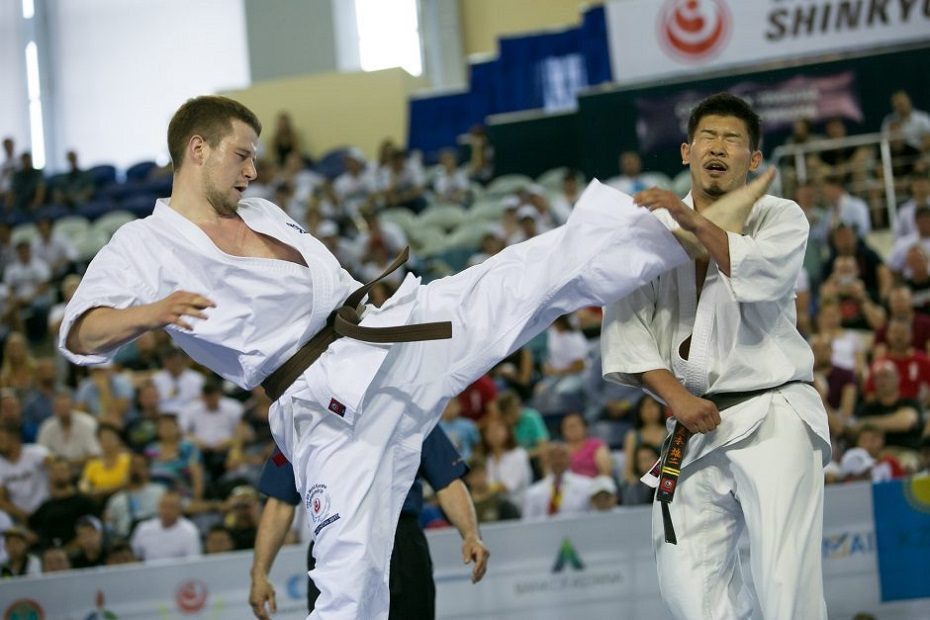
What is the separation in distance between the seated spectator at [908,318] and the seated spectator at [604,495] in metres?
2.32

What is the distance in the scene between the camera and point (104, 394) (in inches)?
360

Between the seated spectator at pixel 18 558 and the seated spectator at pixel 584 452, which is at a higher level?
the seated spectator at pixel 584 452

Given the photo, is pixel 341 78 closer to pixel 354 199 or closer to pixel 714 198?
pixel 354 199

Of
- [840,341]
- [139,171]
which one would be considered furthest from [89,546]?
[139,171]

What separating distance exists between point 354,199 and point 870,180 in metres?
5.53

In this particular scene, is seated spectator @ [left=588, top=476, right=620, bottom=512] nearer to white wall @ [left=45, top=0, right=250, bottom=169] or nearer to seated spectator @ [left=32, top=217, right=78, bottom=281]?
seated spectator @ [left=32, top=217, right=78, bottom=281]

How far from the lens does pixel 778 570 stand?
10.0 feet

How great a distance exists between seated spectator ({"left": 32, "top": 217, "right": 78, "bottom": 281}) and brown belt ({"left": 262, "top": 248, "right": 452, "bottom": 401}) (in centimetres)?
930

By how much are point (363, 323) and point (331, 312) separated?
93 millimetres

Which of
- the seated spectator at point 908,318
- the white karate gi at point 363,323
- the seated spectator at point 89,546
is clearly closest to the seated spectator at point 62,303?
the seated spectator at point 89,546

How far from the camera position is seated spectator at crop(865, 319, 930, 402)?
7301mm

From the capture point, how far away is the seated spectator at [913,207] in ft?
29.7

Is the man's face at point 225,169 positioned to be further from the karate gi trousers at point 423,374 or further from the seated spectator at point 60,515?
the seated spectator at point 60,515

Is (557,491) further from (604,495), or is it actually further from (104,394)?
(104,394)
